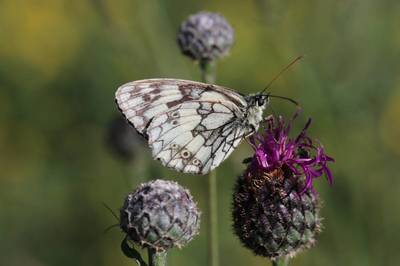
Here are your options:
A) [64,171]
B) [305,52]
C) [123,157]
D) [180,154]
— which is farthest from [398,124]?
[180,154]

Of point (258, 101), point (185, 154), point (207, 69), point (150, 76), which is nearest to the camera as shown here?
point (185, 154)

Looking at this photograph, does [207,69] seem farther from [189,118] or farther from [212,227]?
[212,227]

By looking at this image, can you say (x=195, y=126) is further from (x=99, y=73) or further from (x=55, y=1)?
(x=55, y=1)

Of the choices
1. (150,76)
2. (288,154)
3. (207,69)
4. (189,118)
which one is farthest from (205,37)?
(288,154)

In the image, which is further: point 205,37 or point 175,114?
point 205,37

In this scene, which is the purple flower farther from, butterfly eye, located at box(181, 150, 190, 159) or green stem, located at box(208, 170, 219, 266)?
green stem, located at box(208, 170, 219, 266)

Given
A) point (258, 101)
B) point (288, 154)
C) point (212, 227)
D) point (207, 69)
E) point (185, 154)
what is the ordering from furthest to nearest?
point (207, 69) → point (212, 227) → point (258, 101) → point (185, 154) → point (288, 154)
